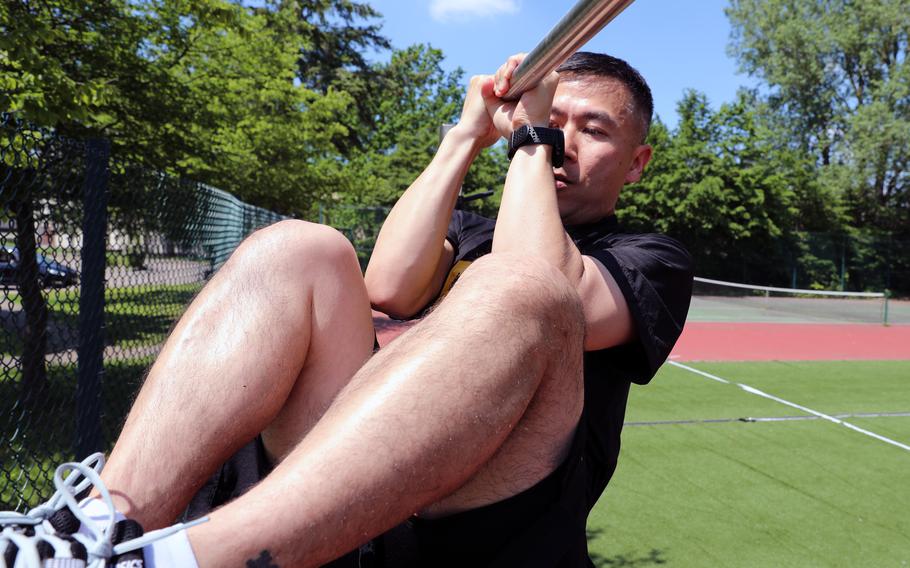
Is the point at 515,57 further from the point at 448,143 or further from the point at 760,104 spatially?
the point at 760,104

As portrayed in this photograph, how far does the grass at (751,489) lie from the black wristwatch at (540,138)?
233 centimetres

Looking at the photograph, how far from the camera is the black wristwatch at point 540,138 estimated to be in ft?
6.27

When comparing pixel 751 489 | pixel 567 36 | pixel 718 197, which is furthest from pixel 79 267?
pixel 718 197

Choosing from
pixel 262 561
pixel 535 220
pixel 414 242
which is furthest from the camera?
pixel 414 242

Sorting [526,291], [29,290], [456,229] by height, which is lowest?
[29,290]

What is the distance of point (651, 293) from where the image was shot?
1.75 m

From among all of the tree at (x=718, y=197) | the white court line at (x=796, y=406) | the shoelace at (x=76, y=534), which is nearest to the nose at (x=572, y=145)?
the shoelace at (x=76, y=534)

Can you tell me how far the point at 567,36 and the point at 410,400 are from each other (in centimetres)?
86

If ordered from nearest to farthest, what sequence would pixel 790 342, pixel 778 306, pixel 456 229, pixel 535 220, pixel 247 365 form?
1. pixel 247 365
2. pixel 535 220
3. pixel 456 229
4. pixel 790 342
5. pixel 778 306

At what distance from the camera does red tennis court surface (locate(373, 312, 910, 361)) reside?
11.3 m

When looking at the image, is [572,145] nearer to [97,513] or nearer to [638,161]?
[638,161]

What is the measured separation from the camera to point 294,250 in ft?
5.08

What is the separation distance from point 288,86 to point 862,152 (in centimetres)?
2501

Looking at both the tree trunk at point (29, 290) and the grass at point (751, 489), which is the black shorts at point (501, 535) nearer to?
the tree trunk at point (29, 290)
